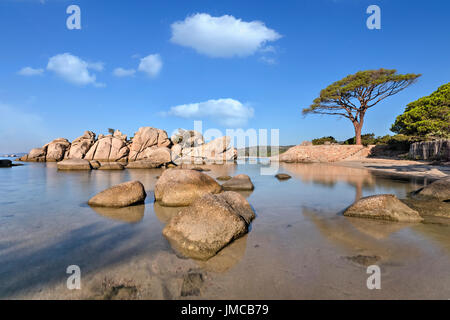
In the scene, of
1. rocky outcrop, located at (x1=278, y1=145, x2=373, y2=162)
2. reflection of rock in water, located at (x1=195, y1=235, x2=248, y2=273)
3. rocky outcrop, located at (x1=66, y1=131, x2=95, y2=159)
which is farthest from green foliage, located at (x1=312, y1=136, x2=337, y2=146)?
rocky outcrop, located at (x1=66, y1=131, x2=95, y2=159)

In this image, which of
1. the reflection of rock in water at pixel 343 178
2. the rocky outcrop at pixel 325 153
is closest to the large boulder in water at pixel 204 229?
the reflection of rock in water at pixel 343 178

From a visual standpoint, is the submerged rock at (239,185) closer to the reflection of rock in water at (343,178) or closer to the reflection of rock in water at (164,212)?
the reflection of rock in water at (164,212)

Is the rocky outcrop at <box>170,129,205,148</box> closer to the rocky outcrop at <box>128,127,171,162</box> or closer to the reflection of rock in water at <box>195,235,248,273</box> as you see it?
the rocky outcrop at <box>128,127,171,162</box>

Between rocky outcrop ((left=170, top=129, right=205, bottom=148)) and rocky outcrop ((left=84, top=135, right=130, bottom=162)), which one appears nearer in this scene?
rocky outcrop ((left=84, top=135, right=130, bottom=162))

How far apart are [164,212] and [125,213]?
1079 mm

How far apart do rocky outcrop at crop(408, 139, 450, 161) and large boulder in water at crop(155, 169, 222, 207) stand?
21.9 meters

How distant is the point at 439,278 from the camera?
2.73 m

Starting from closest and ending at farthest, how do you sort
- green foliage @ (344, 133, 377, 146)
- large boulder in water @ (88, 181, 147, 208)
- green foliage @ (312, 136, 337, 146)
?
large boulder in water @ (88, 181, 147, 208), green foliage @ (344, 133, 377, 146), green foliage @ (312, 136, 337, 146)

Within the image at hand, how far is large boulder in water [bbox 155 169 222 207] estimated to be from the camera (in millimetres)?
6902

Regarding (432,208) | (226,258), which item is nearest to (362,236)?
(226,258)

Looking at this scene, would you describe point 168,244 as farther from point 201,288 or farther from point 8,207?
point 8,207

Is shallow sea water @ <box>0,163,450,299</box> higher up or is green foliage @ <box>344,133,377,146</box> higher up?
green foliage @ <box>344,133,377,146</box>

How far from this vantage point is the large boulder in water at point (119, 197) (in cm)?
669

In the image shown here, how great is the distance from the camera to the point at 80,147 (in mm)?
37312
